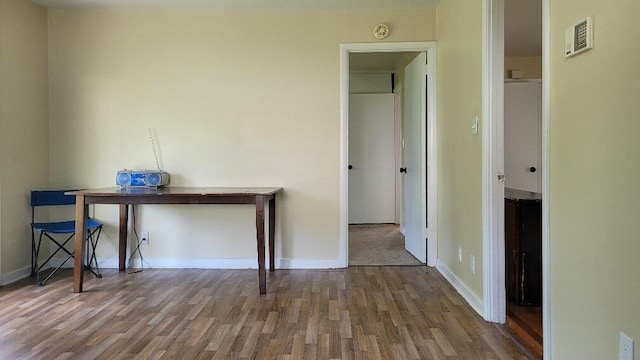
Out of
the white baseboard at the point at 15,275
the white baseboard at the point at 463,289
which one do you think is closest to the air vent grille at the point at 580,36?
the white baseboard at the point at 463,289

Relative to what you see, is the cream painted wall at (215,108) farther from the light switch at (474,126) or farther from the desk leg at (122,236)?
the light switch at (474,126)

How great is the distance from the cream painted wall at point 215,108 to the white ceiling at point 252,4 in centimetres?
9

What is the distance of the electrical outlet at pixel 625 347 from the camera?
127 cm

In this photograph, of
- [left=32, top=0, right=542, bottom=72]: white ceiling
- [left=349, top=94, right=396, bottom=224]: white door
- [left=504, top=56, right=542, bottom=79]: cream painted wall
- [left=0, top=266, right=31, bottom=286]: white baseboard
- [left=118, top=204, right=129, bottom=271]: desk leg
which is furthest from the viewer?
[left=349, top=94, right=396, bottom=224]: white door

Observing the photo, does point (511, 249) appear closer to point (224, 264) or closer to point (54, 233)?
point (224, 264)

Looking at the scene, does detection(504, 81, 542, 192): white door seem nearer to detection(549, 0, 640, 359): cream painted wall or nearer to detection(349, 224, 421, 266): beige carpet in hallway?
detection(349, 224, 421, 266): beige carpet in hallway

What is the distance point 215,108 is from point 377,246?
7.92ft

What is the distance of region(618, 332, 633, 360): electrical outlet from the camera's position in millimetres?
1269

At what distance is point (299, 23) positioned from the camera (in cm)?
366

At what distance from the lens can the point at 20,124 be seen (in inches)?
132

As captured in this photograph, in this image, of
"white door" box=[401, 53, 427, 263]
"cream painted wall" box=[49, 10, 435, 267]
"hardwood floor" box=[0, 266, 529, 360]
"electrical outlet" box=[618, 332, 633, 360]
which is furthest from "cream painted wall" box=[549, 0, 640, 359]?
"cream painted wall" box=[49, 10, 435, 267]

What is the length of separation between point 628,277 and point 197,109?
3.37 m

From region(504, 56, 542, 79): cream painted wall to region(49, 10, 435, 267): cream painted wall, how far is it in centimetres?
220

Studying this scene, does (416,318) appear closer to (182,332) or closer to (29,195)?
(182,332)
